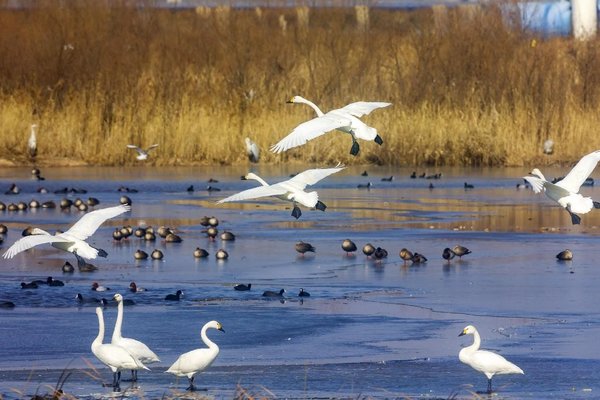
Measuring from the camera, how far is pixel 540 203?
21766mm

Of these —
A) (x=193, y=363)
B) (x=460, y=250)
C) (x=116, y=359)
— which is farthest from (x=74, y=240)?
(x=460, y=250)

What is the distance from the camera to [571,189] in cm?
1216

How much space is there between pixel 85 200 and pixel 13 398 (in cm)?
1325

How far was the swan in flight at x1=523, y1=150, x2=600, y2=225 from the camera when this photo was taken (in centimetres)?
1159

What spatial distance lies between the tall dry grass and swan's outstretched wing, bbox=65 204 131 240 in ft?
49.1

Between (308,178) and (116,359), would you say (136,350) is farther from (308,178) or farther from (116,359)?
(308,178)

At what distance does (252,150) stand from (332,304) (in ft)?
47.0

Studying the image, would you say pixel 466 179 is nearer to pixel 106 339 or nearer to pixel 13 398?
pixel 106 339

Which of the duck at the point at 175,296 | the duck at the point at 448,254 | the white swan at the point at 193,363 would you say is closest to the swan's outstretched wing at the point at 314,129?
the duck at the point at 175,296

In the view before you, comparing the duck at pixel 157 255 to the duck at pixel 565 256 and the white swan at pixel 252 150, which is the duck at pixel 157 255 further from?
the white swan at pixel 252 150

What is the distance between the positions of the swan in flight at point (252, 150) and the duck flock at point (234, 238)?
6.79m

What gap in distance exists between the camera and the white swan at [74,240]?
11258 millimetres

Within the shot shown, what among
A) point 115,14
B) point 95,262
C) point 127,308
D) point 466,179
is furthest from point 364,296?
point 115,14

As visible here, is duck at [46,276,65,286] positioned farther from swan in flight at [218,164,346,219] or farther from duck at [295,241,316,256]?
duck at [295,241,316,256]
